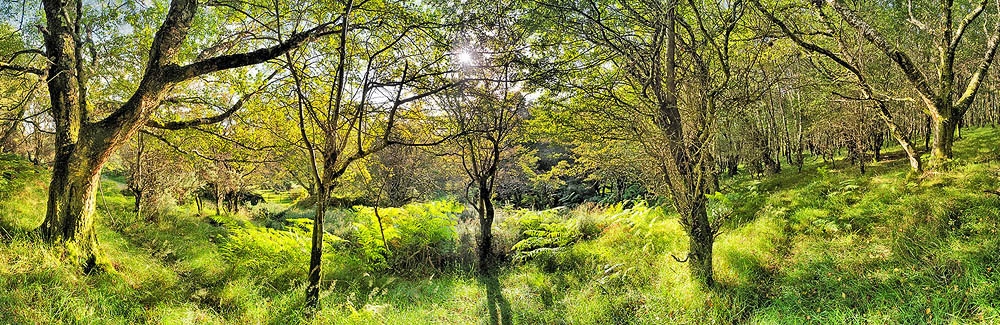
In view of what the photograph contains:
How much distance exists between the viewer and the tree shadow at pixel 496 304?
533 cm

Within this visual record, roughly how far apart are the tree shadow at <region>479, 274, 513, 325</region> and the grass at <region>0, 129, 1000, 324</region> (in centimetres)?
4

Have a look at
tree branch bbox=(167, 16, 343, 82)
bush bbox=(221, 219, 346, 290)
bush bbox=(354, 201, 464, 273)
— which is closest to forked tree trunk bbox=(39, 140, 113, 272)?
tree branch bbox=(167, 16, 343, 82)

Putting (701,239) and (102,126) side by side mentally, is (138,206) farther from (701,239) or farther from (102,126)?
(701,239)

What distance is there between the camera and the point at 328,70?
581 cm

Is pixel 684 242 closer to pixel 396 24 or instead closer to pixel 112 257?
pixel 396 24

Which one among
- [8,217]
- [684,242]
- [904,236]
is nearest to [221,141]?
[8,217]

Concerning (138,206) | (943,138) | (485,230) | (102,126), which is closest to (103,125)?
(102,126)

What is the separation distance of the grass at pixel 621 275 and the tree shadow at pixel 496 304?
38 millimetres

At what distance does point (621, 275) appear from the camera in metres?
6.27

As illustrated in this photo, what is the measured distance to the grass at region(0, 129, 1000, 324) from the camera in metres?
3.95

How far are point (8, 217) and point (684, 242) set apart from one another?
391 inches

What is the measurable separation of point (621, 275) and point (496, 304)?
1.94m

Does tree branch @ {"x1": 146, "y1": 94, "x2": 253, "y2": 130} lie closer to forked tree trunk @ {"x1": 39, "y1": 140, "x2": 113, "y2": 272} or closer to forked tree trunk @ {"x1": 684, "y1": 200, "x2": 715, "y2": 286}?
forked tree trunk @ {"x1": 39, "y1": 140, "x2": 113, "y2": 272}

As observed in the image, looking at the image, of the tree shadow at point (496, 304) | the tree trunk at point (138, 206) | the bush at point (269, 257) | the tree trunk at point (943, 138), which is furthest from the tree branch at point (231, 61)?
the tree trunk at point (943, 138)
